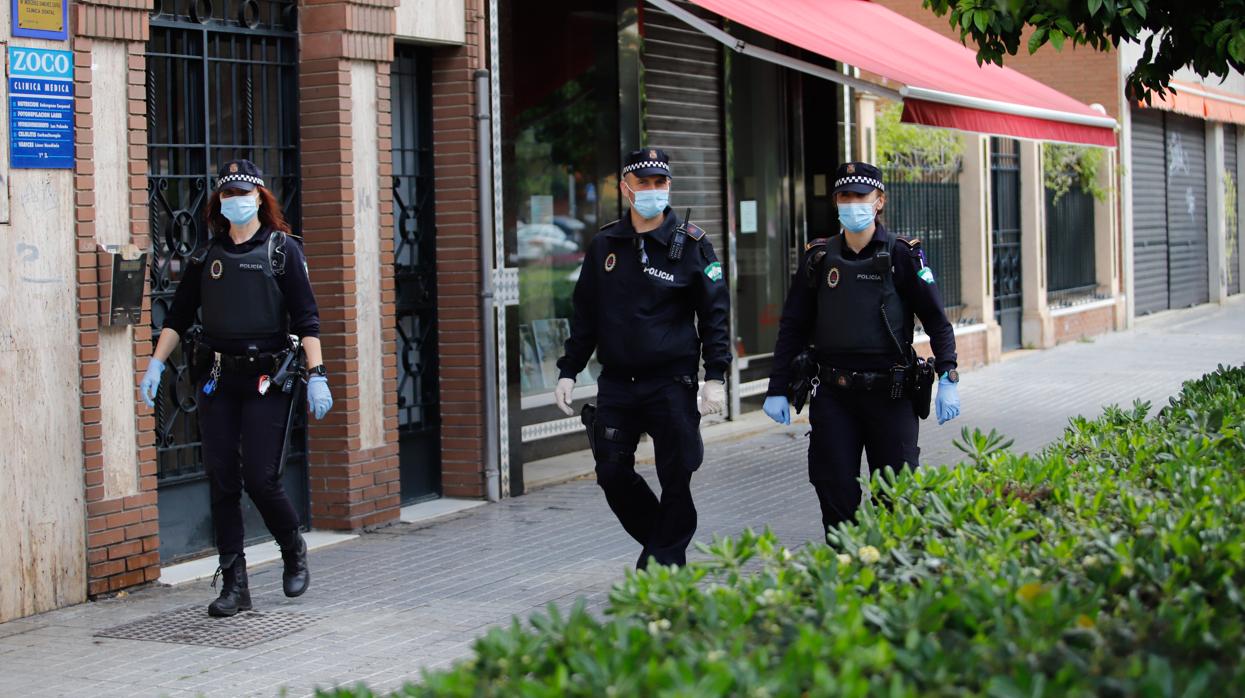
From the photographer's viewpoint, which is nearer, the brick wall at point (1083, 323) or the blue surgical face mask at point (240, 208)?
the blue surgical face mask at point (240, 208)

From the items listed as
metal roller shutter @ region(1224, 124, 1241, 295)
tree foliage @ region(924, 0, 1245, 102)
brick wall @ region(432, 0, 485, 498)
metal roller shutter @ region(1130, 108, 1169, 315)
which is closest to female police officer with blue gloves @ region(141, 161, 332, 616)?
brick wall @ region(432, 0, 485, 498)

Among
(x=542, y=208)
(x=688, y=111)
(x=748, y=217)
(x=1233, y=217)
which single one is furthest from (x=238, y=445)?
(x=1233, y=217)

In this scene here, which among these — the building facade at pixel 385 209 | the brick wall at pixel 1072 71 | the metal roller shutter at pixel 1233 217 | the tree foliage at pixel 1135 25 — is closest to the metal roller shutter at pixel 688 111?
the building facade at pixel 385 209

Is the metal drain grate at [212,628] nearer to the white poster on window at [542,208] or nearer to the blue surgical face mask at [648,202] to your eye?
the blue surgical face mask at [648,202]

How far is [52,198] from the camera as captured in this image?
7.24 metres

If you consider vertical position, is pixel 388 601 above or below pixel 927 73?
below

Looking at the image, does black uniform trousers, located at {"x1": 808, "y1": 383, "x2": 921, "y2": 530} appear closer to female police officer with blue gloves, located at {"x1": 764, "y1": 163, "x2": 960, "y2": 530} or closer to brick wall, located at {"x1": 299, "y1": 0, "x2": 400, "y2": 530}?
female police officer with blue gloves, located at {"x1": 764, "y1": 163, "x2": 960, "y2": 530}

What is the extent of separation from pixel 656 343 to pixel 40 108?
2860 mm

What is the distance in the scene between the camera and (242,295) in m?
6.92

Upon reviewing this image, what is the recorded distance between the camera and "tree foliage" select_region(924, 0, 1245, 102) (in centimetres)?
762

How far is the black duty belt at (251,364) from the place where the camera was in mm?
6906

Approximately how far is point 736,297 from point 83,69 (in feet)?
24.2

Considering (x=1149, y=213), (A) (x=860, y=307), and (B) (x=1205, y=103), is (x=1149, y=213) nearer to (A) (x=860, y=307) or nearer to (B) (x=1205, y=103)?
(B) (x=1205, y=103)

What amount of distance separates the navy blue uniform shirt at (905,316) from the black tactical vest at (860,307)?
0.04 metres
